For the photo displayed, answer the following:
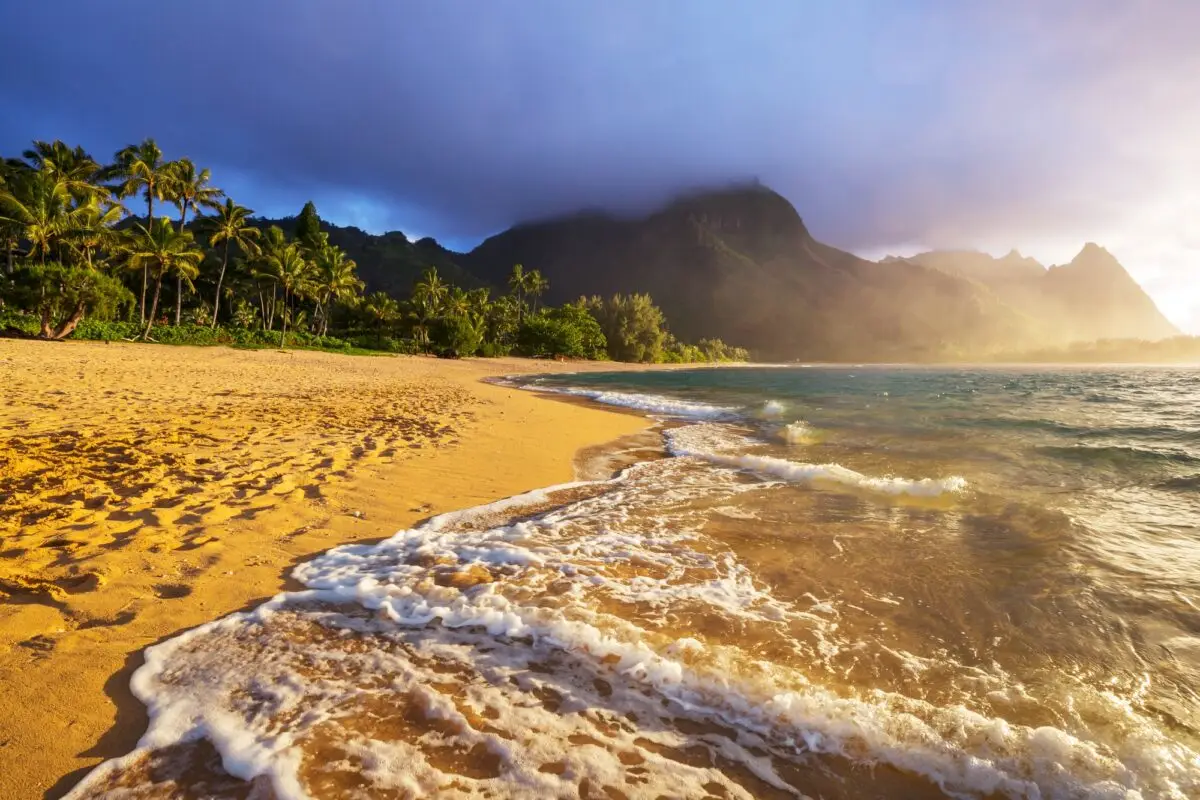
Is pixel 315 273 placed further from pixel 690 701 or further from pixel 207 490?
pixel 690 701

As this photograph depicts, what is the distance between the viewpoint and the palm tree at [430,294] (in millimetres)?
66250

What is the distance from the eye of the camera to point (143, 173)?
39469mm

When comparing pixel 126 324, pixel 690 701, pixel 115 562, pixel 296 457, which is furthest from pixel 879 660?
pixel 126 324

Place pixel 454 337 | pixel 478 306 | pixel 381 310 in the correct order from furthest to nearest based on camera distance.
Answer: pixel 478 306
pixel 381 310
pixel 454 337

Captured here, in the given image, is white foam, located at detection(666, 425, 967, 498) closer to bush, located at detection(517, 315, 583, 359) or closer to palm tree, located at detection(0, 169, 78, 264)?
palm tree, located at detection(0, 169, 78, 264)

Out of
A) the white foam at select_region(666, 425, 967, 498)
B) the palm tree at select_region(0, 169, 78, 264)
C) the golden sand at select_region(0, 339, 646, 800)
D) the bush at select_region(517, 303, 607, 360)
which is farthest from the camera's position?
the bush at select_region(517, 303, 607, 360)

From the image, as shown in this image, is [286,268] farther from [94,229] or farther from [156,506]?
[156,506]

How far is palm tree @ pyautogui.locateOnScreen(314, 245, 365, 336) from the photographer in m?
59.2

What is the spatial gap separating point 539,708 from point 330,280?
2609 inches

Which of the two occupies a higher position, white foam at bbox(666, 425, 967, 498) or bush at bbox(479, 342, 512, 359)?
bush at bbox(479, 342, 512, 359)

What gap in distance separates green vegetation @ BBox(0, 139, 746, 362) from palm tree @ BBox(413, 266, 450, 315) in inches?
7.6

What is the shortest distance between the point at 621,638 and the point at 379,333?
69922mm

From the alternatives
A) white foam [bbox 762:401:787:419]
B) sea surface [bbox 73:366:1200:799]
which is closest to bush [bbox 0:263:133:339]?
sea surface [bbox 73:366:1200:799]

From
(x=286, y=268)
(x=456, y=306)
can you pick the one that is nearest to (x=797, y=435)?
(x=286, y=268)
